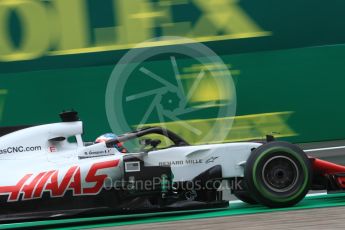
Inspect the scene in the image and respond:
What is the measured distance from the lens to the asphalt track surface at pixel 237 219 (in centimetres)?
554

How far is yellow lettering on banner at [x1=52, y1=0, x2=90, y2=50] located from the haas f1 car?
4118mm

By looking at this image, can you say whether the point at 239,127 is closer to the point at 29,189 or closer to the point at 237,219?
the point at 237,219

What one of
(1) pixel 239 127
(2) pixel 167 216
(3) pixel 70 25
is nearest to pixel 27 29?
(3) pixel 70 25

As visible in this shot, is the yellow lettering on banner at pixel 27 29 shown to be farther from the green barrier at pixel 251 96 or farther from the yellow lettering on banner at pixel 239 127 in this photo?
the yellow lettering on banner at pixel 239 127

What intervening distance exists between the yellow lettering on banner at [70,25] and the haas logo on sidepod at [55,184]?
469cm

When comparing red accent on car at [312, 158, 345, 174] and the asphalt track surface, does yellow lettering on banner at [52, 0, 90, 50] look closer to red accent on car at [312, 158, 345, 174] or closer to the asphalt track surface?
the asphalt track surface

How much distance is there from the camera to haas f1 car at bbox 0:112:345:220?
6305 mm

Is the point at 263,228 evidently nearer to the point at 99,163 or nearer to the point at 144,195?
the point at 144,195

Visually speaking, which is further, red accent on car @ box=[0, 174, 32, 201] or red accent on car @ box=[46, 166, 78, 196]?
red accent on car @ box=[46, 166, 78, 196]

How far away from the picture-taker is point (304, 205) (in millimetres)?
6703

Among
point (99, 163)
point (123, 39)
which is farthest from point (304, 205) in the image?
point (123, 39)

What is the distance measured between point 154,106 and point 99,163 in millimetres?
4366

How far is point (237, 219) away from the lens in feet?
19.5

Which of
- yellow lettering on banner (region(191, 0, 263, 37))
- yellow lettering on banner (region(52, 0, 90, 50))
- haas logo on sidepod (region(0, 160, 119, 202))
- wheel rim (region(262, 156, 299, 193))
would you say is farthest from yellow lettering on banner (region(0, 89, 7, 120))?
wheel rim (region(262, 156, 299, 193))
